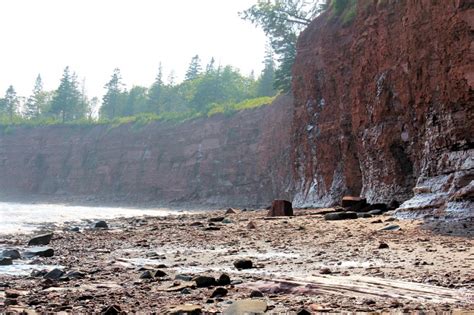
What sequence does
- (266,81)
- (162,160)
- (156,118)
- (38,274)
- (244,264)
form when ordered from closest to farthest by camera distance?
(38,274) → (244,264) → (162,160) → (156,118) → (266,81)

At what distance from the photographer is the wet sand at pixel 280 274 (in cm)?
385

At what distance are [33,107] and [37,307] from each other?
3948 inches

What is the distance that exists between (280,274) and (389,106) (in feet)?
45.4

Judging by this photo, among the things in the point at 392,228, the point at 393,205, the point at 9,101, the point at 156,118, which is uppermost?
the point at 9,101

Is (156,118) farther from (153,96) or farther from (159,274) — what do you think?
(159,274)

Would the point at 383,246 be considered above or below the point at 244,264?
above

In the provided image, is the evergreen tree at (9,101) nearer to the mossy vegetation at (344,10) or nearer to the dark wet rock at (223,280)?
the mossy vegetation at (344,10)

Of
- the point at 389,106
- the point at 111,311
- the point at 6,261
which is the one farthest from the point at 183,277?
the point at 389,106

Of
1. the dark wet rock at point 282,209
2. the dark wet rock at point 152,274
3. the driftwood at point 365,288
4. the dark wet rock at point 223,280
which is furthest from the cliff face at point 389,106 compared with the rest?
the dark wet rock at point 152,274

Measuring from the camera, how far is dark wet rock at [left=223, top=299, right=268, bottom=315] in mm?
3447

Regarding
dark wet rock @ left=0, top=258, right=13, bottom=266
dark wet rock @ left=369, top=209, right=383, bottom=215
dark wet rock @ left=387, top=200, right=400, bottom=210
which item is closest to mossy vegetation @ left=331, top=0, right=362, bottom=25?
dark wet rock @ left=387, top=200, right=400, bottom=210

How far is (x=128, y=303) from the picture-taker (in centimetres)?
404

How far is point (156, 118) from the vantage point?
59.4 m

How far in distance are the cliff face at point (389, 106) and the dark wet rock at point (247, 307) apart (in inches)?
315
